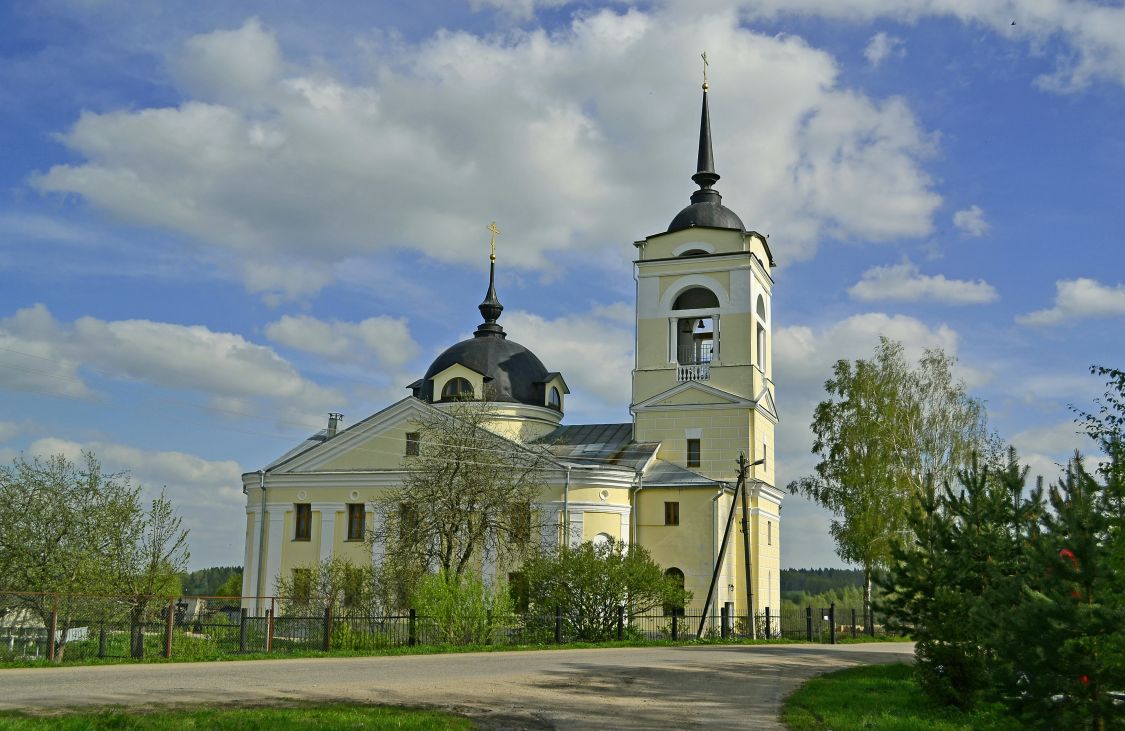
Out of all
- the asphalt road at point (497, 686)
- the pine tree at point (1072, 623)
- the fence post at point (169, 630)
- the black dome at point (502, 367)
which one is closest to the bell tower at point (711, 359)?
the black dome at point (502, 367)

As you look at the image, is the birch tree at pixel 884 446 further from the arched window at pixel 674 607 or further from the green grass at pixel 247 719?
the green grass at pixel 247 719

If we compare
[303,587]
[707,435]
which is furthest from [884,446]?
[303,587]

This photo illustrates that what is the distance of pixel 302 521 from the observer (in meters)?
38.1

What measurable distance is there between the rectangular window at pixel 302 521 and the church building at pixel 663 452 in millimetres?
53

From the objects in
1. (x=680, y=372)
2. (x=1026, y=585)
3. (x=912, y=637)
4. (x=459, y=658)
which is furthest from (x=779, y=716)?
(x=680, y=372)

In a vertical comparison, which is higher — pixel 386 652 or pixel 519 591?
pixel 519 591

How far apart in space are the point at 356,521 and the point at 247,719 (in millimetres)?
26859

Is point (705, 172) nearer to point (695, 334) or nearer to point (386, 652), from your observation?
point (695, 334)

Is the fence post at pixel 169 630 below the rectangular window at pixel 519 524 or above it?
below

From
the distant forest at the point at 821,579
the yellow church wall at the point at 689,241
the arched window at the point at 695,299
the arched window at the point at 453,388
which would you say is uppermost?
the yellow church wall at the point at 689,241

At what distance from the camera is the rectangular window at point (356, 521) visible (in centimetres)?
3741

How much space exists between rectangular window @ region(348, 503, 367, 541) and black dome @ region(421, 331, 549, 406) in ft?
19.5

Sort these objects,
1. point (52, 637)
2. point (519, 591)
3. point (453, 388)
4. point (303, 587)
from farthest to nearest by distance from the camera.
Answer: point (453, 388)
point (303, 587)
point (519, 591)
point (52, 637)

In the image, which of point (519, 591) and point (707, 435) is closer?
point (519, 591)
